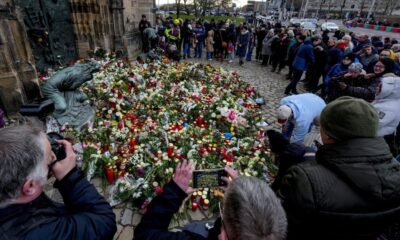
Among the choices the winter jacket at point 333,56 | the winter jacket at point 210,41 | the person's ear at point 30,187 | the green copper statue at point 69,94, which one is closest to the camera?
the person's ear at point 30,187

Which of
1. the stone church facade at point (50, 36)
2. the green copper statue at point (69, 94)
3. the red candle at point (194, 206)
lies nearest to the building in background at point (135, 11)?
the stone church facade at point (50, 36)

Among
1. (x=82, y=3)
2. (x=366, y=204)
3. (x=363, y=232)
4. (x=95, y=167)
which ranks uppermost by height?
(x=82, y=3)

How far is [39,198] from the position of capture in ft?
4.58

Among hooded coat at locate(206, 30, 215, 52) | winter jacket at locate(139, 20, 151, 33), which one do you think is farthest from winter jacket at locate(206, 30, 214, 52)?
winter jacket at locate(139, 20, 151, 33)

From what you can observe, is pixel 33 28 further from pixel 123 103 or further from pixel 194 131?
pixel 194 131

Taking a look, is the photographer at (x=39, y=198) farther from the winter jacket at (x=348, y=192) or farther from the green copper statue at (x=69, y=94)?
the green copper statue at (x=69, y=94)

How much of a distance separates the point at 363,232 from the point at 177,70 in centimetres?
725

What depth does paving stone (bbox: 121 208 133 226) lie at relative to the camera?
284 centimetres

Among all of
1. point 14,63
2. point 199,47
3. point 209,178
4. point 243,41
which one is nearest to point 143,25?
point 199,47

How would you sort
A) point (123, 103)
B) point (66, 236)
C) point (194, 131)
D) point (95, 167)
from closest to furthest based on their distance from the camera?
1. point (66, 236)
2. point (95, 167)
3. point (194, 131)
4. point (123, 103)

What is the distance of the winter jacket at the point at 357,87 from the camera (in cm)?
367

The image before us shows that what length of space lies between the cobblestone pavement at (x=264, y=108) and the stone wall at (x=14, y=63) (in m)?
2.35

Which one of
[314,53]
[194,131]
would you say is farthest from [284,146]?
[314,53]

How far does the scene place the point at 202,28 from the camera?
497 inches
